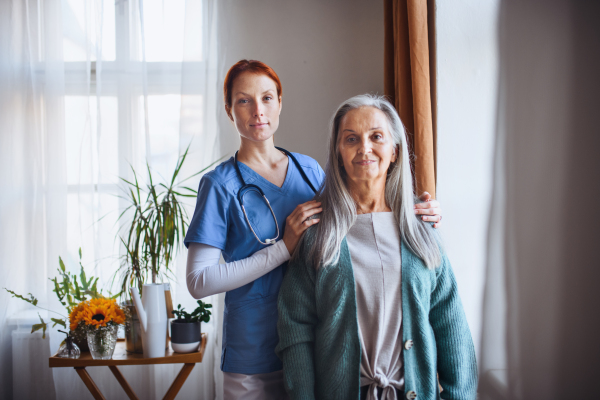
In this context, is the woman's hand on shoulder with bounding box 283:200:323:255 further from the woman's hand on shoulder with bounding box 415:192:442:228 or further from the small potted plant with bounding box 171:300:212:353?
the small potted plant with bounding box 171:300:212:353

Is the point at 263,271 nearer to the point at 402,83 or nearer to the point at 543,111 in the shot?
the point at 402,83

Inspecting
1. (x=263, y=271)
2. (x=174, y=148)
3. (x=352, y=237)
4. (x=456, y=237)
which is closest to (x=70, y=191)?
(x=174, y=148)

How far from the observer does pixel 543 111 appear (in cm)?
154

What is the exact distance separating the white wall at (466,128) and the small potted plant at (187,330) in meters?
1.09

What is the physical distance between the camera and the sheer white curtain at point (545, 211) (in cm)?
149

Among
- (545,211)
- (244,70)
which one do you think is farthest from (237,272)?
(545,211)

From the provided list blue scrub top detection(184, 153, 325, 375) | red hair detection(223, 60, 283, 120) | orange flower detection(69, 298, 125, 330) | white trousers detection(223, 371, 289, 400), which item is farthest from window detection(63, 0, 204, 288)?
white trousers detection(223, 371, 289, 400)

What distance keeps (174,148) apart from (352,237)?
160 cm

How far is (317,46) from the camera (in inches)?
96.3

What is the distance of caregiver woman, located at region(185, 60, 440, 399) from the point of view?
1185mm

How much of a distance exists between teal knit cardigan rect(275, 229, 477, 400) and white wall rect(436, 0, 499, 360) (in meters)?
0.43

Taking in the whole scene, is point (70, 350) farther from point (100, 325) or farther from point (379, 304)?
point (379, 304)

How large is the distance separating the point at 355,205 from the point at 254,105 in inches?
17.9

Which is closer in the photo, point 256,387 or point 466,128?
point 256,387
